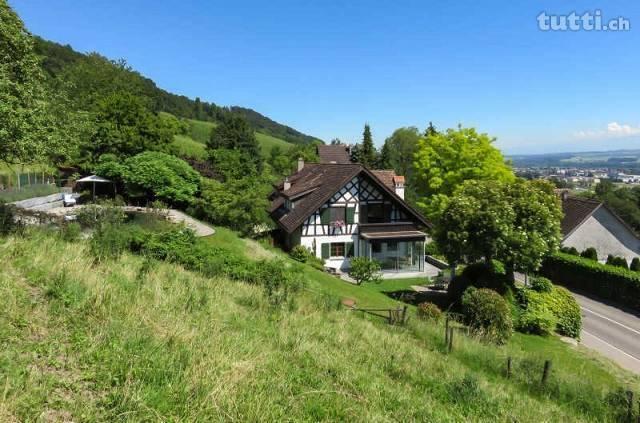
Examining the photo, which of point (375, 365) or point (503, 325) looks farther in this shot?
point (503, 325)

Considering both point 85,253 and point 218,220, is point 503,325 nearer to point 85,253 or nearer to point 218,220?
point 85,253

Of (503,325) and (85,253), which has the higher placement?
(85,253)

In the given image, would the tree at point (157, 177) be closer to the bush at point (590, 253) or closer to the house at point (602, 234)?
the bush at point (590, 253)

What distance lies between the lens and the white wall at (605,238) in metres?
31.3

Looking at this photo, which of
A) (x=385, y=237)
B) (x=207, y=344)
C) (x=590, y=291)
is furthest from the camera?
(x=385, y=237)

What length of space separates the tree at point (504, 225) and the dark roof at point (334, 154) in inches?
1743

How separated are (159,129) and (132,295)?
34810 mm

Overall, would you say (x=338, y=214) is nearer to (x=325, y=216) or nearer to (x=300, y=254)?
(x=325, y=216)

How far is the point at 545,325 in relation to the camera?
725 inches

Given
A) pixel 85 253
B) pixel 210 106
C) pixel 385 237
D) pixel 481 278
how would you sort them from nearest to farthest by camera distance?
pixel 85 253
pixel 481 278
pixel 385 237
pixel 210 106

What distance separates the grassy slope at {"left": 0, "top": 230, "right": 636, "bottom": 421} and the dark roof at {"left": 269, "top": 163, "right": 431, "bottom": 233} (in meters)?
18.0

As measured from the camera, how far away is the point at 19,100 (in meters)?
12.7

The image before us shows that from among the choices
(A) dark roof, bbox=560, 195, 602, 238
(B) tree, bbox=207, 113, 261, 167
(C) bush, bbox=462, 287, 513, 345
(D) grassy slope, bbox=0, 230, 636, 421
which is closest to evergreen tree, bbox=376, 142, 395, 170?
(B) tree, bbox=207, 113, 261, 167

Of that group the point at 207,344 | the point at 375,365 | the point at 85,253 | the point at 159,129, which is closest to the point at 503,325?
the point at 375,365
